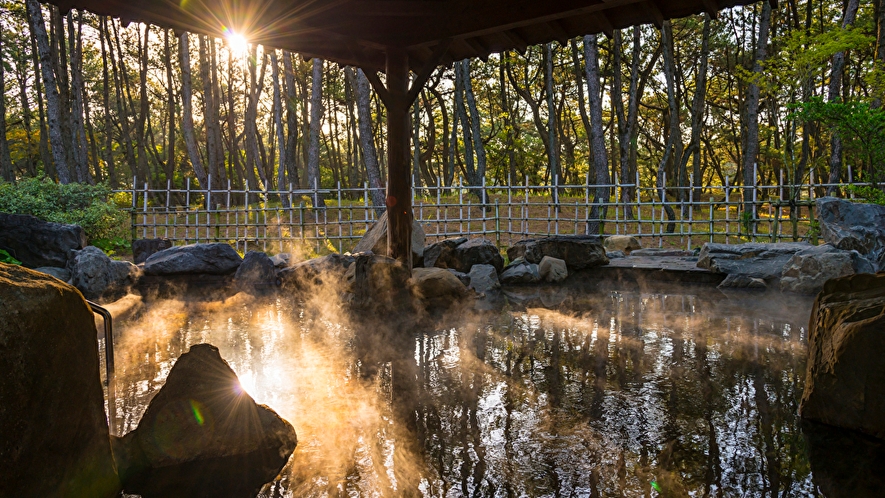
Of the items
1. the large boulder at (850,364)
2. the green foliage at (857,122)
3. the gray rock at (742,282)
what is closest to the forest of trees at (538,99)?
the green foliage at (857,122)

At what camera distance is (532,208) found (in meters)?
18.9

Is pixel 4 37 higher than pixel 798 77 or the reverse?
higher

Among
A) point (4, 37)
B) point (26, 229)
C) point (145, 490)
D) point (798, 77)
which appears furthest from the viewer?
point (4, 37)

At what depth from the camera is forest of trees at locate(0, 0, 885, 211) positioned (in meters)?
14.7

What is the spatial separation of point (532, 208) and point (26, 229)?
13.1 meters

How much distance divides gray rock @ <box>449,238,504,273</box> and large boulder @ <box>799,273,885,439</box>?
22.2 ft

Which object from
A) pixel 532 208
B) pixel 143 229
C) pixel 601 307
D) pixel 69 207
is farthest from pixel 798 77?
pixel 69 207

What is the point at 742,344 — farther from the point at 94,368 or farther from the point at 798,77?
the point at 798,77

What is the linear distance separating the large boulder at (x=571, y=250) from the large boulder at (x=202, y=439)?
7.94 metres

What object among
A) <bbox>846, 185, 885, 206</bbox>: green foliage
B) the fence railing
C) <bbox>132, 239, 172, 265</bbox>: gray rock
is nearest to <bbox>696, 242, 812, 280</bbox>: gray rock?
<bbox>846, 185, 885, 206</bbox>: green foliage

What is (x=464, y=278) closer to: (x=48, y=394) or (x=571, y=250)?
(x=571, y=250)

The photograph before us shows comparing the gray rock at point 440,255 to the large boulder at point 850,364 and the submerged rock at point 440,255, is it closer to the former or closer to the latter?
the submerged rock at point 440,255

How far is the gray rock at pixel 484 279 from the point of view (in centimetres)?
944

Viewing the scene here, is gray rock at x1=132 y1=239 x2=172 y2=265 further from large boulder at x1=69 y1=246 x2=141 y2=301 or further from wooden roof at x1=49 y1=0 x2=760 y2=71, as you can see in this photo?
wooden roof at x1=49 y1=0 x2=760 y2=71
